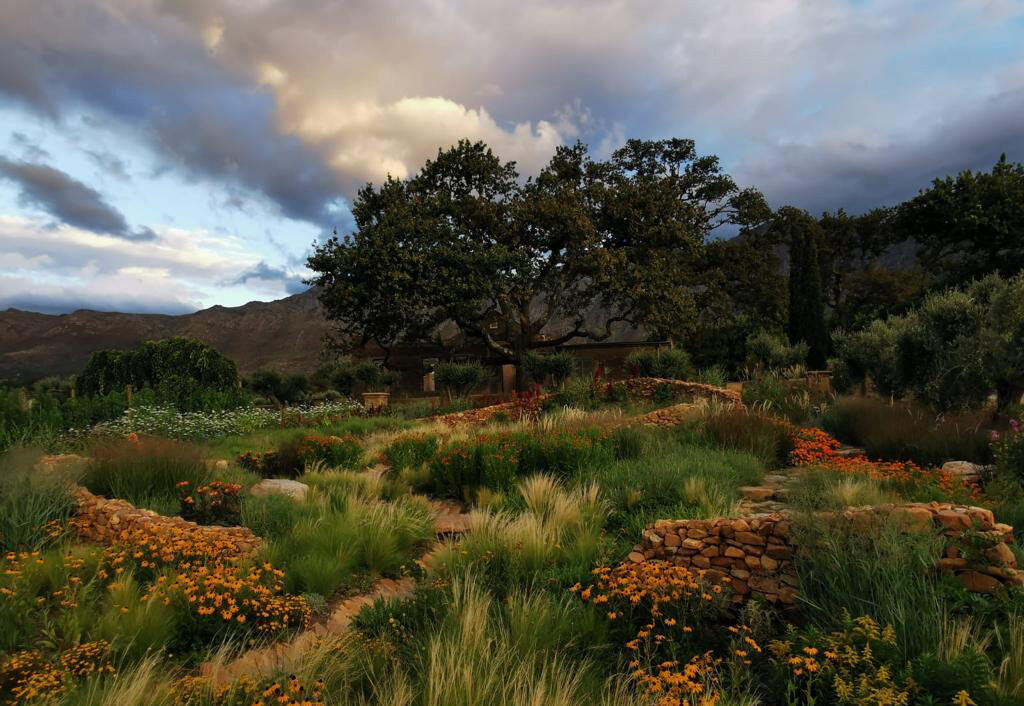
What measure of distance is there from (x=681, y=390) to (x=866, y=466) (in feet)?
24.4

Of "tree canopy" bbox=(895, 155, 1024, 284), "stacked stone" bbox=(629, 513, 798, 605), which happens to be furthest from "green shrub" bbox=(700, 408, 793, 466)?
"tree canopy" bbox=(895, 155, 1024, 284)

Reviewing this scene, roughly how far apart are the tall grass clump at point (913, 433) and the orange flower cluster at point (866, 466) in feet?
1.79

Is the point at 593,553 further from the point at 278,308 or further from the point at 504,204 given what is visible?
the point at 278,308

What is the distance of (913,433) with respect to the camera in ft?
28.4

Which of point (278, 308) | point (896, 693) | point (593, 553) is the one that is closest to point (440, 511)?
point (593, 553)

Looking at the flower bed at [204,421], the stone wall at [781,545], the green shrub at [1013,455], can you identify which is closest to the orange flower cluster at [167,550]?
the stone wall at [781,545]

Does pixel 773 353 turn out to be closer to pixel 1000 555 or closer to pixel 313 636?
pixel 1000 555

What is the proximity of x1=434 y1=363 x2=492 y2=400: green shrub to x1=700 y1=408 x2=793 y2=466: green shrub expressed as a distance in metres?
12.7

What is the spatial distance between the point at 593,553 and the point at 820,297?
2430 centimetres

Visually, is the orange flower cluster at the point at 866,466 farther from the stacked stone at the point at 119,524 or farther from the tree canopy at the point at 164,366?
the tree canopy at the point at 164,366

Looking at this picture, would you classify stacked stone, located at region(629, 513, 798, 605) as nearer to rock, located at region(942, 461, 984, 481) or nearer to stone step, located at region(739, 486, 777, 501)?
stone step, located at region(739, 486, 777, 501)

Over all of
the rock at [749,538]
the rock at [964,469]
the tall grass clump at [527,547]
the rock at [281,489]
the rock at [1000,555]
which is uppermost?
the rock at [1000,555]

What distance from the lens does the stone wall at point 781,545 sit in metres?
3.52

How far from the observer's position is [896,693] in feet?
8.70
